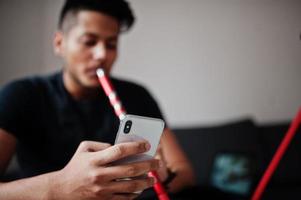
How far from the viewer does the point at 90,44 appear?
0.74 meters

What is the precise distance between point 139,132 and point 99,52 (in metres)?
0.37

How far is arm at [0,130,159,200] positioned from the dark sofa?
618 millimetres

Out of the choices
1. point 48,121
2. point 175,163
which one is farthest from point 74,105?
point 175,163

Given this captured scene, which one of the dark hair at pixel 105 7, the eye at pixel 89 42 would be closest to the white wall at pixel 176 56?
the dark hair at pixel 105 7

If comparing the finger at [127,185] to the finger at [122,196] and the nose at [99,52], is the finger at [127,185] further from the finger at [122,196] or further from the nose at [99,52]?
the nose at [99,52]

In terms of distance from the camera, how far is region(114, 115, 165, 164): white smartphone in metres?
0.41

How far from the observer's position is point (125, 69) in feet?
4.29

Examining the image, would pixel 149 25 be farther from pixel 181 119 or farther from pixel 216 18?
pixel 181 119

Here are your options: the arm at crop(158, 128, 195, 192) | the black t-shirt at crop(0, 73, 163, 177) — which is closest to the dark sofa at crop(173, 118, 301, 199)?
the arm at crop(158, 128, 195, 192)

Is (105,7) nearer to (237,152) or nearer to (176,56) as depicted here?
(176,56)

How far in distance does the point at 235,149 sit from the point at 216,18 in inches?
21.4

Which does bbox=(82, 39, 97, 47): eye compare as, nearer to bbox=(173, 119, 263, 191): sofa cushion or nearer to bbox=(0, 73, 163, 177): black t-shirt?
bbox=(0, 73, 163, 177): black t-shirt

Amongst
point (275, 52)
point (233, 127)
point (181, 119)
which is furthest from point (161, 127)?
point (181, 119)

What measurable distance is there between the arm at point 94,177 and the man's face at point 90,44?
1.12 ft
